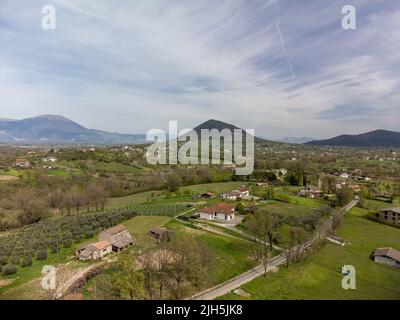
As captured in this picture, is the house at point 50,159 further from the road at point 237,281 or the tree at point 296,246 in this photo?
the road at point 237,281

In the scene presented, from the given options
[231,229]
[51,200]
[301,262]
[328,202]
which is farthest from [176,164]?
[301,262]

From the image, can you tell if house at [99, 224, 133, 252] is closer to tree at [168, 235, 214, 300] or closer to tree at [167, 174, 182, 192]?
tree at [168, 235, 214, 300]

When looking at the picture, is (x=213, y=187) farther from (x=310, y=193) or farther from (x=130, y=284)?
(x=130, y=284)

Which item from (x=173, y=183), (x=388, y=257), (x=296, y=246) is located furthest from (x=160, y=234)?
(x=173, y=183)
